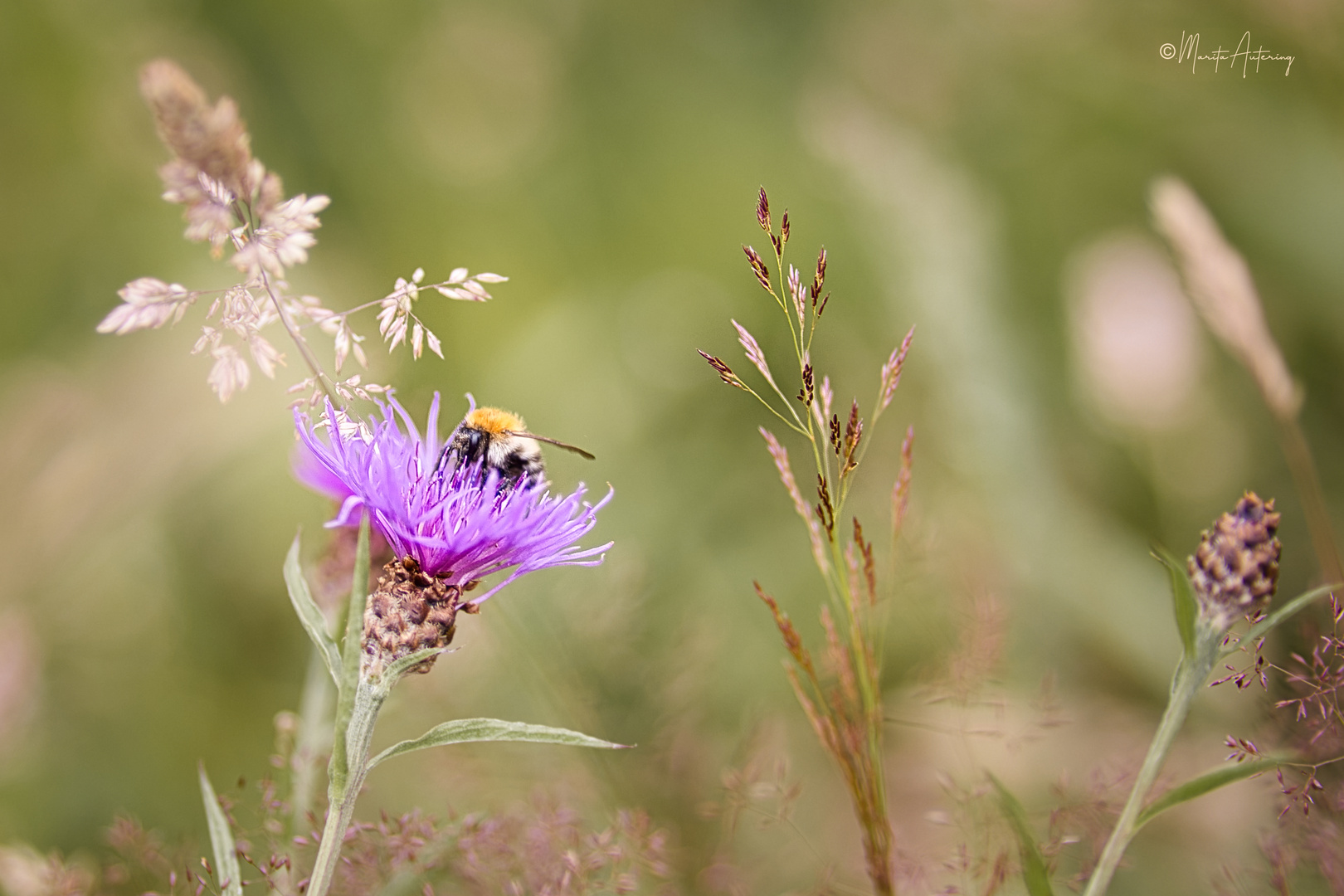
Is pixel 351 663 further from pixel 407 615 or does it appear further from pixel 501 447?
pixel 501 447

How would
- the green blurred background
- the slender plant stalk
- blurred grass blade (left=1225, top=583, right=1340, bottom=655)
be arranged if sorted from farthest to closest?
the green blurred background, the slender plant stalk, blurred grass blade (left=1225, top=583, right=1340, bottom=655)

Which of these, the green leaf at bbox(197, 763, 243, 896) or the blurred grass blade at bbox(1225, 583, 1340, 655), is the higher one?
the blurred grass blade at bbox(1225, 583, 1340, 655)

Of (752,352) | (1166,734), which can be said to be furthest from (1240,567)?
(752,352)

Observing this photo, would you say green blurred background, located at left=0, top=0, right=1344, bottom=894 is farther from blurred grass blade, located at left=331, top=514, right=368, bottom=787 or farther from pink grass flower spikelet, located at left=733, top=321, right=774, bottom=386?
blurred grass blade, located at left=331, top=514, right=368, bottom=787

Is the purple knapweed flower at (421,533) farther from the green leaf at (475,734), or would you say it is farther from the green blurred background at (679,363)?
the green blurred background at (679,363)

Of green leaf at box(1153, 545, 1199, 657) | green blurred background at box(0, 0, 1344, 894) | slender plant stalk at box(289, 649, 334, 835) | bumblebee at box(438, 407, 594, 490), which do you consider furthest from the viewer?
green blurred background at box(0, 0, 1344, 894)

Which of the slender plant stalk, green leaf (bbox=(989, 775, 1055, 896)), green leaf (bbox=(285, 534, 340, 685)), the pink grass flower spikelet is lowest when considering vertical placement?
the slender plant stalk

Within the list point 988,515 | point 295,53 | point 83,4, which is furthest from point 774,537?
point 83,4

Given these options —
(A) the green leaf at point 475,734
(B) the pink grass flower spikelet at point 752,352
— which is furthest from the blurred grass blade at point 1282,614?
(A) the green leaf at point 475,734

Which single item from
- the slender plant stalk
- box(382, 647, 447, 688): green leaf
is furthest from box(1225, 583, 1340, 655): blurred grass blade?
the slender plant stalk
